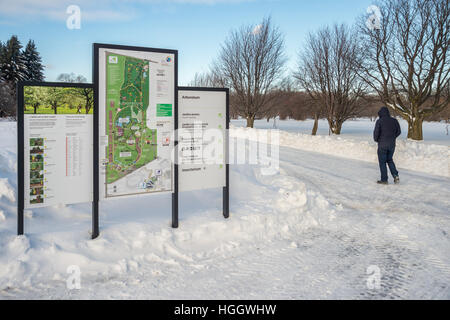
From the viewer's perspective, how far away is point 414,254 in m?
4.93

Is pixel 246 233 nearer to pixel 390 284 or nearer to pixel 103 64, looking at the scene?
pixel 390 284

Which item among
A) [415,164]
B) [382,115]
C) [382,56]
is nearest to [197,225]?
[382,115]

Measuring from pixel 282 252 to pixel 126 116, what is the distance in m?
2.82

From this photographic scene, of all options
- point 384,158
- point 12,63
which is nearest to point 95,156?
point 384,158

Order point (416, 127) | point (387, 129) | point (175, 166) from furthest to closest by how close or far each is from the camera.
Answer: point (416, 127)
point (387, 129)
point (175, 166)

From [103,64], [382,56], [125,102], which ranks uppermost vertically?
[382,56]

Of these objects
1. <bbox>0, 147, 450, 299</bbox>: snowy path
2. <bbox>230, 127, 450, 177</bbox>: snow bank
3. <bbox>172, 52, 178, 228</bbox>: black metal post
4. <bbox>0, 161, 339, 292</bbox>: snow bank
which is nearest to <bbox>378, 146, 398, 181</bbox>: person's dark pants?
<bbox>0, 147, 450, 299</bbox>: snowy path

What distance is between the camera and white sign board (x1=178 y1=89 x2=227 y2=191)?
18.4 ft

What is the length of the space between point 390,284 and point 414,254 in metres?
1.15

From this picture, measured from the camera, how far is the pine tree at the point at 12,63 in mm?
45963

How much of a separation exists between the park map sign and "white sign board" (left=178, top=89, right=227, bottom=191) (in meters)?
0.24

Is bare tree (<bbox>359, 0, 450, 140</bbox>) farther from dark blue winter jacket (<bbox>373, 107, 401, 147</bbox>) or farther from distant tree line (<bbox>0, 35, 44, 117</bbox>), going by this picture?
distant tree line (<bbox>0, 35, 44, 117</bbox>)

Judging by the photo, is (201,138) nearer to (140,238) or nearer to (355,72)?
(140,238)

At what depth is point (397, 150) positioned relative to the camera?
1380 centimetres
